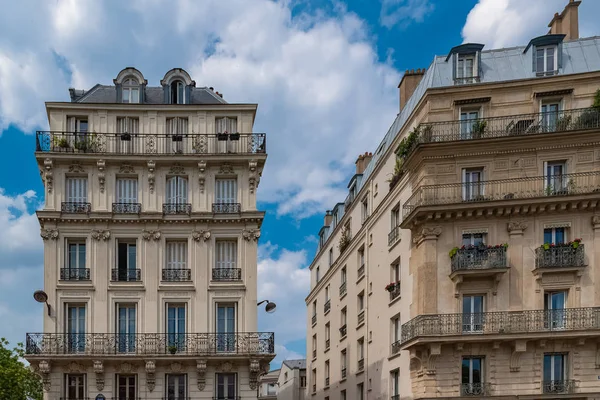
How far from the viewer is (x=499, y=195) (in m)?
25.6

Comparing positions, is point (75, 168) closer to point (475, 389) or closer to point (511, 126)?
point (511, 126)

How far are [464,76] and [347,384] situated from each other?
19.7m

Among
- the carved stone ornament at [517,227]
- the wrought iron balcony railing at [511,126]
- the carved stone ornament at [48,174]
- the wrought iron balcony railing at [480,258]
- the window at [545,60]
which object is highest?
the window at [545,60]

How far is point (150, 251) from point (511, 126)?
16.0m

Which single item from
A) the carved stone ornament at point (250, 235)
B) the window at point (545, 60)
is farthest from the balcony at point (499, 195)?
the carved stone ornament at point (250, 235)

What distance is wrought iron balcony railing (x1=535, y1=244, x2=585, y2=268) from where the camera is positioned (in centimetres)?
2450

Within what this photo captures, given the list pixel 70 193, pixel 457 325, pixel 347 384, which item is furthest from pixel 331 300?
pixel 70 193

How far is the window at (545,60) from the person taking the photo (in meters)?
27.3

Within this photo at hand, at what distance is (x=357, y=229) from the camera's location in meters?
38.2

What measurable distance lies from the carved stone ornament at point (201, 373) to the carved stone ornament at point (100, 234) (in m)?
6.41

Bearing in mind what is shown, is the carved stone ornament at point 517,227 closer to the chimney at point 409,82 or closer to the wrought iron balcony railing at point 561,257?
the wrought iron balcony railing at point 561,257

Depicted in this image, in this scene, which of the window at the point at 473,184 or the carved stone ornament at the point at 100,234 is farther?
the window at the point at 473,184

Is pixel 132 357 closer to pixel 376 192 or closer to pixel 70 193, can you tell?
pixel 70 193

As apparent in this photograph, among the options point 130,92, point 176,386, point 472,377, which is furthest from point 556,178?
point 130,92
